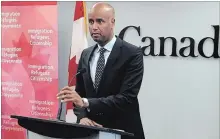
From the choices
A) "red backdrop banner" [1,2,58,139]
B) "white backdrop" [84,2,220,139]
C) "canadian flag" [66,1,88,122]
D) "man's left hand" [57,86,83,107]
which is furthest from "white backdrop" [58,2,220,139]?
"man's left hand" [57,86,83,107]

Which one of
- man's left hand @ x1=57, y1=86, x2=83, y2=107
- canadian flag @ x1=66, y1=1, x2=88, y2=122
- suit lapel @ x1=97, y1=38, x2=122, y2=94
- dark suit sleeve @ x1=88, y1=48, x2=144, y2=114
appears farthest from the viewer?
canadian flag @ x1=66, y1=1, x2=88, y2=122

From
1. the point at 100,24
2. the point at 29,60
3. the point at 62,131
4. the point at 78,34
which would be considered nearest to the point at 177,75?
the point at 78,34

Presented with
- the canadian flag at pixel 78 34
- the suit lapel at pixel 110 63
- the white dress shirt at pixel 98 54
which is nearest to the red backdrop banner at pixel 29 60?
the canadian flag at pixel 78 34

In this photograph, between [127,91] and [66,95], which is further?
[127,91]

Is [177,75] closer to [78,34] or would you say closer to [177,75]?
[177,75]

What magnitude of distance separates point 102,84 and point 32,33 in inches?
61.4

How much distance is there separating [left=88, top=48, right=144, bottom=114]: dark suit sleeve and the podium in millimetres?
477

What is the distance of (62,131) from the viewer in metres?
1.28

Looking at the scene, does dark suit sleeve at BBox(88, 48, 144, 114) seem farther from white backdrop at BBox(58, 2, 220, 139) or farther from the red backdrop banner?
the red backdrop banner

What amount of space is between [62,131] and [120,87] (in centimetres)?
76

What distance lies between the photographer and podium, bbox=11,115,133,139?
3.92 ft

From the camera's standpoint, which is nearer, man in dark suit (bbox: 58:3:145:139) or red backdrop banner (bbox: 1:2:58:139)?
man in dark suit (bbox: 58:3:145:139)

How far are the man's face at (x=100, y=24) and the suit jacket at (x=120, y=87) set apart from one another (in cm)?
10

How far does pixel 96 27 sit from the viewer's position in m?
2.04
